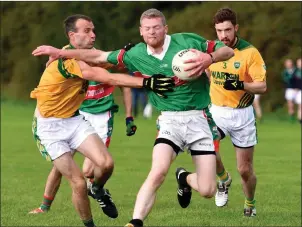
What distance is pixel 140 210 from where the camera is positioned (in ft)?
28.6

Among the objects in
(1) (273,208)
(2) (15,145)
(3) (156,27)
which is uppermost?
(3) (156,27)

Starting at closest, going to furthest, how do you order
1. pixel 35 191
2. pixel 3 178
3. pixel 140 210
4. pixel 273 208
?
pixel 140 210 < pixel 273 208 < pixel 35 191 < pixel 3 178

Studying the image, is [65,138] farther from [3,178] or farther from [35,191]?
[3,178]

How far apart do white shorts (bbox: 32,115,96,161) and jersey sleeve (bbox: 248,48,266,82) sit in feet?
6.37

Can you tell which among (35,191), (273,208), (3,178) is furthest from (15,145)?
(273,208)

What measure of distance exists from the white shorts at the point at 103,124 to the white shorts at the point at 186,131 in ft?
9.92

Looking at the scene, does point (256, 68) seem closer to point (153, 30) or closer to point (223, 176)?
point (223, 176)

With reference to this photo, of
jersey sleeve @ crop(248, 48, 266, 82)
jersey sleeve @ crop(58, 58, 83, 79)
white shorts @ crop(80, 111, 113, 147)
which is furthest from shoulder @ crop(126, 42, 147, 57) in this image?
white shorts @ crop(80, 111, 113, 147)

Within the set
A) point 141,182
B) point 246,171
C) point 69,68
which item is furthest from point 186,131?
point 141,182

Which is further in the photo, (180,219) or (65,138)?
(180,219)

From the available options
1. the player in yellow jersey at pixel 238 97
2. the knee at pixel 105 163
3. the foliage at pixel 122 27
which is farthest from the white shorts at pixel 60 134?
the foliage at pixel 122 27

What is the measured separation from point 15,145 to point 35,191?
28.1 ft

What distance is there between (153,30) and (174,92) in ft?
2.20

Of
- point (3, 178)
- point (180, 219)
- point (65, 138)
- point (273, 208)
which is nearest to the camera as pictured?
point (65, 138)
